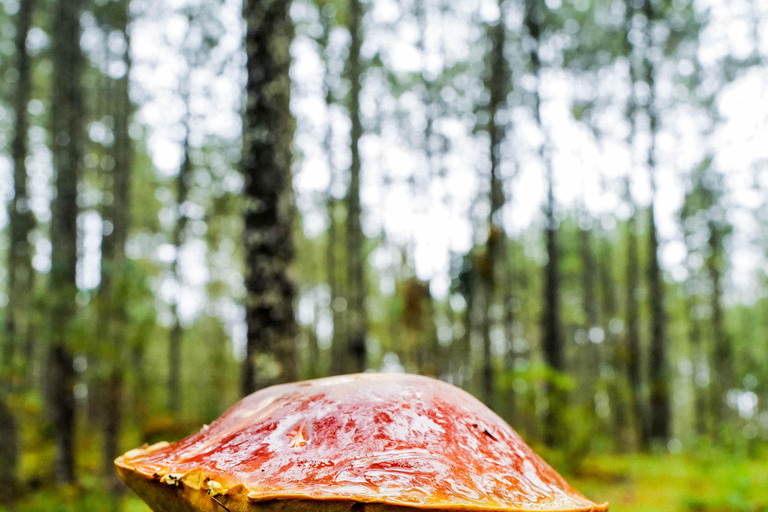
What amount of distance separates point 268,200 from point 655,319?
941 centimetres

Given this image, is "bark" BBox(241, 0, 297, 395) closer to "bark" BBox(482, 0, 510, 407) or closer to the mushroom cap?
the mushroom cap

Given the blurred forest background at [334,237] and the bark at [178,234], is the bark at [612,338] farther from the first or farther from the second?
the bark at [178,234]

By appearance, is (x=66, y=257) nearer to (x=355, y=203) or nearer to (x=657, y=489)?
(x=355, y=203)

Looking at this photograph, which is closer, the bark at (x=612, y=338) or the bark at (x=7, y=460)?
the bark at (x=7, y=460)

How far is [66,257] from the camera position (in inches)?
242

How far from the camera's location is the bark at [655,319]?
9.57 metres

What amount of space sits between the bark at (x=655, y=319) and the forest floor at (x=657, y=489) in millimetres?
1780

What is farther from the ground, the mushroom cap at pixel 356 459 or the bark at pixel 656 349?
the mushroom cap at pixel 356 459

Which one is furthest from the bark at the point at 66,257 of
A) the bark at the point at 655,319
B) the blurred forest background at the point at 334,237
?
the bark at the point at 655,319

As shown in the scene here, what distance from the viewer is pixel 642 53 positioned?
1043 centimetres

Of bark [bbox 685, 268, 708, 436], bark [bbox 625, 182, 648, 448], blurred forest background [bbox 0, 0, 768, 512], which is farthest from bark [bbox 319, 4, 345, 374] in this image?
bark [bbox 685, 268, 708, 436]

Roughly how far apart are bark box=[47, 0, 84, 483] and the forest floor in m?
0.72

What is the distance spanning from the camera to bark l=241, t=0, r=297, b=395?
276 centimetres

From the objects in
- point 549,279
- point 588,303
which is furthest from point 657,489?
point 588,303
